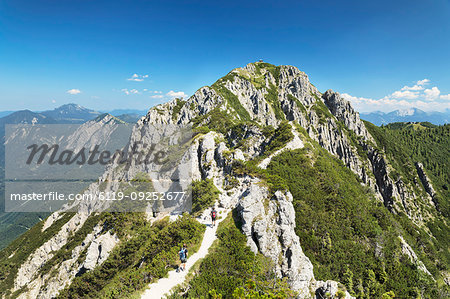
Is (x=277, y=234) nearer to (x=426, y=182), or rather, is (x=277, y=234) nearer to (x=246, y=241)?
(x=246, y=241)

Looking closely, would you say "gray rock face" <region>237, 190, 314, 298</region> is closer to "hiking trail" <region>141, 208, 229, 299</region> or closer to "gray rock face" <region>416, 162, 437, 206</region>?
"hiking trail" <region>141, 208, 229, 299</region>

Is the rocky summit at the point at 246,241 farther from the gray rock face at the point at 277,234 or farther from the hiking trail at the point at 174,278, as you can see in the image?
the hiking trail at the point at 174,278

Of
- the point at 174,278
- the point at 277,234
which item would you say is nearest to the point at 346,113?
the point at 277,234

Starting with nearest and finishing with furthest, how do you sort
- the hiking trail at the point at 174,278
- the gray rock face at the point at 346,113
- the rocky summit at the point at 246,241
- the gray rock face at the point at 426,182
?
1. the hiking trail at the point at 174,278
2. the rocky summit at the point at 246,241
3. the gray rock face at the point at 426,182
4. the gray rock face at the point at 346,113

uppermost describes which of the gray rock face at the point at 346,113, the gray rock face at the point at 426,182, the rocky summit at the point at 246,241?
the gray rock face at the point at 346,113

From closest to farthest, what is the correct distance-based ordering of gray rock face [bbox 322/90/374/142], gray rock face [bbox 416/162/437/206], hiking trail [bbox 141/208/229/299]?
hiking trail [bbox 141/208/229/299] → gray rock face [bbox 416/162/437/206] → gray rock face [bbox 322/90/374/142]

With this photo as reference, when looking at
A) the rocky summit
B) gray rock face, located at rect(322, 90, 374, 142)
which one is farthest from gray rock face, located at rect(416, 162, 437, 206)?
the rocky summit

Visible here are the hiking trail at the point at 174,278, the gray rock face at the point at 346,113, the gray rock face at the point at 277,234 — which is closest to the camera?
the hiking trail at the point at 174,278

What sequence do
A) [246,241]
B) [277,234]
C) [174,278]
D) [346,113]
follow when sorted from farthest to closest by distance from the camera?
[346,113] → [277,234] → [246,241] → [174,278]

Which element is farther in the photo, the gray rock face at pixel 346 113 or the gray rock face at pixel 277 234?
the gray rock face at pixel 346 113

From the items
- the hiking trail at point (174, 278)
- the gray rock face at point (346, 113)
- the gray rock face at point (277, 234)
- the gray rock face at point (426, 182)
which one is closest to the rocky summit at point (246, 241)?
the gray rock face at point (277, 234)

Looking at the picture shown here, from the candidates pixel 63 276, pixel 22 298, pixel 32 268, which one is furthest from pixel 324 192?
pixel 32 268

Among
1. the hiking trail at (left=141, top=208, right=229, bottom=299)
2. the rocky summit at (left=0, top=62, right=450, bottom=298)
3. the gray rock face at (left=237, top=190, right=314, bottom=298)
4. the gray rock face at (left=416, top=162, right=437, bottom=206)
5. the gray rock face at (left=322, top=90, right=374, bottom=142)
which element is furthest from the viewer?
the gray rock face at (left=322, top=90, right=374, bottom=142)

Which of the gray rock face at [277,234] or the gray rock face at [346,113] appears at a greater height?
the gray rock face at [346,113]
